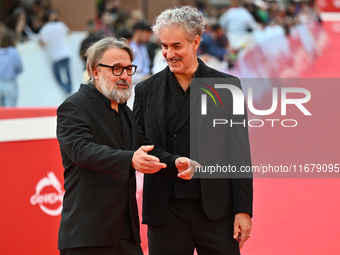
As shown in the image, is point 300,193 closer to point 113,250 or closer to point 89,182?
point 113,250

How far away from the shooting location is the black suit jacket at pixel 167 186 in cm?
370

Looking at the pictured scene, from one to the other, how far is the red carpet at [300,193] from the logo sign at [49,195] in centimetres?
192

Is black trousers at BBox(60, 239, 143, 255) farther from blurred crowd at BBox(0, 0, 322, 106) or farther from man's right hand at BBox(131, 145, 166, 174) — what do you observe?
blurred crowd at BBox(0, 0, 322, 106)

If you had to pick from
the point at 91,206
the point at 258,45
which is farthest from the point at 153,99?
the point at 258,45

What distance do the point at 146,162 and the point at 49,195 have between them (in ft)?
8.40

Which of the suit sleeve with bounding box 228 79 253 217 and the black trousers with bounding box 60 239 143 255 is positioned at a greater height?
the suit sleeve with bounding box 228 79 253 217

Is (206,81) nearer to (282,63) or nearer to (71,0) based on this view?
(282,63)

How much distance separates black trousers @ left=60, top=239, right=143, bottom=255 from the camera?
338 centimetres

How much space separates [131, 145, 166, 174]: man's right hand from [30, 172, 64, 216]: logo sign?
240cm

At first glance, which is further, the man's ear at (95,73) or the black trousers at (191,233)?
the black trousers at (191,233)

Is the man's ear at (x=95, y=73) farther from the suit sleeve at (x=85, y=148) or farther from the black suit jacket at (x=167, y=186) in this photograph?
the black suit jacket at (x=167, y=186)

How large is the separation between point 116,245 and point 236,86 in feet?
3.95

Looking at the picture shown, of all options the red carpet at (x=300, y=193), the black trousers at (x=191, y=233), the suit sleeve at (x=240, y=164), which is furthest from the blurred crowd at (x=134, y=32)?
the black trousers at (x=191, y=233)

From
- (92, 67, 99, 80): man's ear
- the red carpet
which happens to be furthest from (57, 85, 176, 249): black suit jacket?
the red carpet
